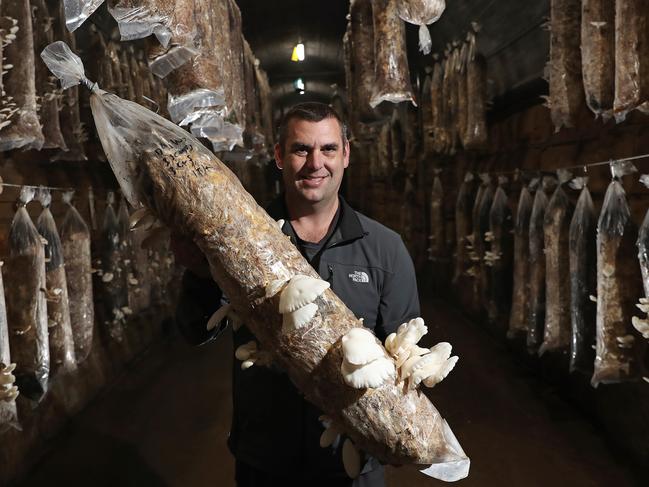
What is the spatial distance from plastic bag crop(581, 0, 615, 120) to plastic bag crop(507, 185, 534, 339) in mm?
1071

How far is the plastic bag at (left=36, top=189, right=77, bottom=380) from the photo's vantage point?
8.69ft

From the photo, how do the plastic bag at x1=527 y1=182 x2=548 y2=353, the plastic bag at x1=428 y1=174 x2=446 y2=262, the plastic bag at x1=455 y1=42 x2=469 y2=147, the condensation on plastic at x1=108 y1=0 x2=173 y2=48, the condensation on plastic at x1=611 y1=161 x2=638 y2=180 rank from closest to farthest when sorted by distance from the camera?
1. the condensation on plastic at x1=108 y1=0 x2=173 y2=48
2. the condensation on plastic at x1=611 y1=161 x2=638 y2=180
3. the plastic bag at x1=527 y1=182 x2=548 y2=353
4. the plastic bag at x1=455 y1=42 x2=469 y2=147
5. the plastic bag at x1=428 y1=174 x2=446 y2=262

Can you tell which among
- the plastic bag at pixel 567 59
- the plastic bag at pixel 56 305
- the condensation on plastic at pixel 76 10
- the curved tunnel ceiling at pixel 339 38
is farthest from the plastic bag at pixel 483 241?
the condensation on plastic at pixel 76 10

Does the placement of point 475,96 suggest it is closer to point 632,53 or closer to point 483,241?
point 483,241

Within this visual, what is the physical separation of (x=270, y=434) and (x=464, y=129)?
378 cm

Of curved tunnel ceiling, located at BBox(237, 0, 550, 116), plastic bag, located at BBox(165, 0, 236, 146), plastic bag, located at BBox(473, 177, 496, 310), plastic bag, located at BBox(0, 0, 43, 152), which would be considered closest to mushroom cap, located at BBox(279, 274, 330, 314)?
plastic bag, located at BBox(165, 0, 236, 146)

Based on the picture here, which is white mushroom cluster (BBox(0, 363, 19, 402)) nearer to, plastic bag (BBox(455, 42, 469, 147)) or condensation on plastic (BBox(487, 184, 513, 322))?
condensation on plastic (BBox(487, 184, 513, 322))

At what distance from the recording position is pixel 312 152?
5.10 ft

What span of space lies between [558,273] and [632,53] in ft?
4.32

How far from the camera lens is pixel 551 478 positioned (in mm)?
2975

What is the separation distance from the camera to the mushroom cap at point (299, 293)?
3.95 feet

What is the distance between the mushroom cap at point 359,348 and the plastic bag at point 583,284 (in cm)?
205

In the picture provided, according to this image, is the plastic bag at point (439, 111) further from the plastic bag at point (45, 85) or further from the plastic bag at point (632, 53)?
the plastic bag at point (45, 85)

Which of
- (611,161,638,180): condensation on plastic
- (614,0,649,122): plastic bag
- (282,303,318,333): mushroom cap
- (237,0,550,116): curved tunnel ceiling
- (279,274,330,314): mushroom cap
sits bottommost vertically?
(282,303,318,333): mushroom cap
